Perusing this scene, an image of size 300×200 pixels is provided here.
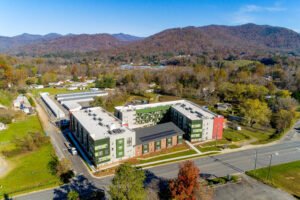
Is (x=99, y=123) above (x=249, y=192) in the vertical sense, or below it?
above

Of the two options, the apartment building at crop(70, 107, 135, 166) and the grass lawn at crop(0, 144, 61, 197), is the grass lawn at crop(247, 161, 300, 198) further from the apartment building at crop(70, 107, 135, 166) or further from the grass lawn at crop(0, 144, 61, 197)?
the grass lawn at crop(0, 144, 61, 197)

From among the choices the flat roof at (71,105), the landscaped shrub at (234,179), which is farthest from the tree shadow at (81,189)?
the flat roof at (71,105)

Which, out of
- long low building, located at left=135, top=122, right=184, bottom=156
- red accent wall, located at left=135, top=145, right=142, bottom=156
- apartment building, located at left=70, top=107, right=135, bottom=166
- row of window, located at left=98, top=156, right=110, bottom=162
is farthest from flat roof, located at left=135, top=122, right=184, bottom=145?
row of window, located at left=98, top=156, right=110, bottom=162

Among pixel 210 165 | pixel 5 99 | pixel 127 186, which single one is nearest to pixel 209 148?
pixel 210 165

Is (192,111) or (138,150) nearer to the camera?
(138,150)

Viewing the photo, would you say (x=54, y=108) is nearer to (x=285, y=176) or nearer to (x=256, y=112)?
(x=256, y=112)

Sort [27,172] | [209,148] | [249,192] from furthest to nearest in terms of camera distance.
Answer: [209,148] → [27,172] → [249,192]
